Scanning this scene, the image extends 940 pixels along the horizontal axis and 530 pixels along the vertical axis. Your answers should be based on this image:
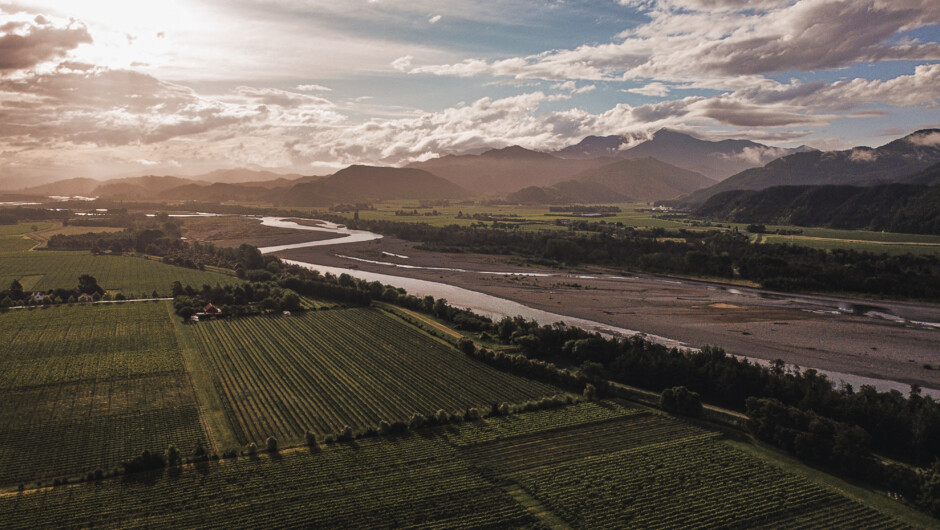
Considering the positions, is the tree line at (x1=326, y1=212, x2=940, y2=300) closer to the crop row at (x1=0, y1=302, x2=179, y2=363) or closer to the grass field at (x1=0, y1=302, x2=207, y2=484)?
the crop row at (x1=0, y1=302, x2=179, y2=363)

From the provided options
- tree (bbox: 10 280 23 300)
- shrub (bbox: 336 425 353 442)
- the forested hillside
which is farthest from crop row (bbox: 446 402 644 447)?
the forested hillside

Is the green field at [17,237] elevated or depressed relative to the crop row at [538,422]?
elevated

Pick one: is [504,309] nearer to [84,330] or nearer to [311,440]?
[311,440]

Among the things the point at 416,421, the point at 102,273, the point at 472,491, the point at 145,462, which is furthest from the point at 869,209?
the point at 102,273

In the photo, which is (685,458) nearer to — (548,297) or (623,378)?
(623,378)

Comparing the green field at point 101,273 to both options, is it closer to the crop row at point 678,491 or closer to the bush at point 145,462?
the bush at point 145,462

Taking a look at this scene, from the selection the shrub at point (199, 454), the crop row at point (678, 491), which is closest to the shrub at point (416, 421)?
the crop row at point (678, 491)
